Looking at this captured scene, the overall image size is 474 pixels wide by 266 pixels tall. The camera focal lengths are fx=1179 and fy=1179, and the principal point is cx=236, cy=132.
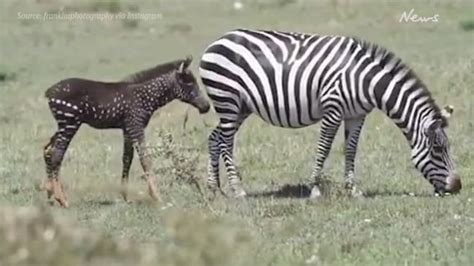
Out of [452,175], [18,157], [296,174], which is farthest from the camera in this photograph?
[18,157]

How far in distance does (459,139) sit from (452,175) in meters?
3.78

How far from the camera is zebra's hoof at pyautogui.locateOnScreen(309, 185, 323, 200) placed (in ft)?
37.4

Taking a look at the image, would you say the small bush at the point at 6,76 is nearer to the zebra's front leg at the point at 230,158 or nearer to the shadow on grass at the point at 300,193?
the zebra's front leg at the point at 230,158

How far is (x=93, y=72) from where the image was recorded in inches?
932

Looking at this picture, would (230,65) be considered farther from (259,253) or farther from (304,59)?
(259,253)

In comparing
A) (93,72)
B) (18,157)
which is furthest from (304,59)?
(93,72)

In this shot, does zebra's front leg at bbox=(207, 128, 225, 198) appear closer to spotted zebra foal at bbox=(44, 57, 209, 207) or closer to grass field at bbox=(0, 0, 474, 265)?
grass field at bbox=(0, 0, 474, 265)

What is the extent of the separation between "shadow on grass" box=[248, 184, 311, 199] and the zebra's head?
1231 mm

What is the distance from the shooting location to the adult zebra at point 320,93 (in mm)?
11516

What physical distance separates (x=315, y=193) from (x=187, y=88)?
65.9 inches

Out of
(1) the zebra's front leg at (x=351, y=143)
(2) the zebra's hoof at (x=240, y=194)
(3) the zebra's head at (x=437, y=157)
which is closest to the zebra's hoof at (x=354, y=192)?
(1) the zebra's front leg at (x=351, y=143)

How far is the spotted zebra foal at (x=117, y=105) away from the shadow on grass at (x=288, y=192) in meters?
1.14

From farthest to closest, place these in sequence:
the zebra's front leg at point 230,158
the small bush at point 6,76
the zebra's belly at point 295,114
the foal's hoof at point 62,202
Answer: the small bush at point 6,76 < the zebra's front leg at point 230,158 < the zebra's belly at point 295,114 < the foal's hoof at point 62,202

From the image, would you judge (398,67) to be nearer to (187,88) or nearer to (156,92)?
(187,88)
